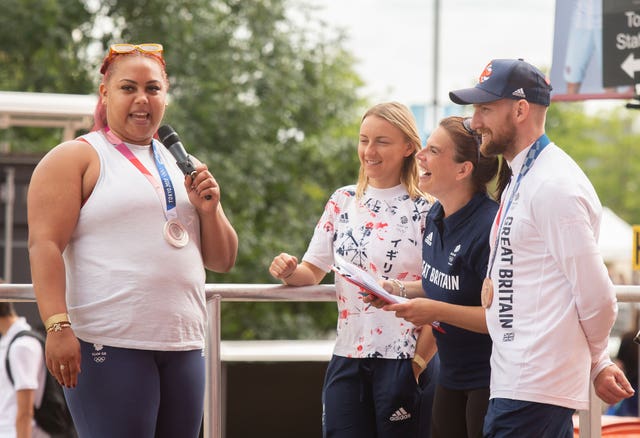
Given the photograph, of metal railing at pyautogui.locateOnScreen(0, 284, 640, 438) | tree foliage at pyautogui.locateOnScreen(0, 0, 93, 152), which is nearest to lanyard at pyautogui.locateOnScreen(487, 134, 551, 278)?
metal railing at pyautogui.locateOnScreen(0, 284, 640, 438)

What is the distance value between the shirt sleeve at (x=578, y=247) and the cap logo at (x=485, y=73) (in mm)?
402

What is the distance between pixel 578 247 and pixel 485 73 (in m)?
0.60

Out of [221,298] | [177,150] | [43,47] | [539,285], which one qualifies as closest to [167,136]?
[177,150]

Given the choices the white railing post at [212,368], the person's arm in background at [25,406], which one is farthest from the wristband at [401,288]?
the person's arm in background at [25,406]

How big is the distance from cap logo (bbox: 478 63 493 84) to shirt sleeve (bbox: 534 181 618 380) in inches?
→ 15.8

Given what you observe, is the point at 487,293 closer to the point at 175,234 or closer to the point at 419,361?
the point at 419,361

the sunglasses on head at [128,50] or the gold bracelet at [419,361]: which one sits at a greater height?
the sunglasses on head at [128,50]

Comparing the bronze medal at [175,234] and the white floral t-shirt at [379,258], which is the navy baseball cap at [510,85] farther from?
the bronze medal at [175,234]

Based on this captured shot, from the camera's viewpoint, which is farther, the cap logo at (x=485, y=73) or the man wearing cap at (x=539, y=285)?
the cap logo at (x=485, y=73)

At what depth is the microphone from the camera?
3127 mm

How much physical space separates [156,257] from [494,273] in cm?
102

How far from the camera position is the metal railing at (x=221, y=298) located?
342 centimetres

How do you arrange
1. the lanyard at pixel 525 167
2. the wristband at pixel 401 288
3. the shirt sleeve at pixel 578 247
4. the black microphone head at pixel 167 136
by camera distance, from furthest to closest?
1. the wristband at pixel 401 288
2. the black microphone head at pixel 167 136
3. the lanyard at pixel 525 167
4. the shirt sleeve at pixel 578 247

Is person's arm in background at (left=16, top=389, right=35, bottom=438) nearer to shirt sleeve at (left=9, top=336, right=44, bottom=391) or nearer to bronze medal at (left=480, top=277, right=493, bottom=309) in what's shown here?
shirt sleeve at (left=9, top=336, right=44, bottom=391)
